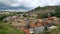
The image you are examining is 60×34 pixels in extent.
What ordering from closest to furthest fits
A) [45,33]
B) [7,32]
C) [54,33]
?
1. [7,32]
2. [54,33]
3. [45,33]

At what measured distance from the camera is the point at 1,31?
23.5 m

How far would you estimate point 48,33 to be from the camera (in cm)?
2664

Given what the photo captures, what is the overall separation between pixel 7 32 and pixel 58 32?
651 centimetres

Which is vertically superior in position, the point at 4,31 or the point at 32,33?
the point at 4,31

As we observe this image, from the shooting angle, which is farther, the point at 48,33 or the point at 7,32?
the point at 48,33

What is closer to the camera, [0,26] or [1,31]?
[1,31]

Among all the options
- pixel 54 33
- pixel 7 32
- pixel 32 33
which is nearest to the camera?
pixel 7 32

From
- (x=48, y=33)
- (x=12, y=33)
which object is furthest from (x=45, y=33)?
(x=12, y=33)

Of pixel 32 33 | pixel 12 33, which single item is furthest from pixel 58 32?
pixel 32 33

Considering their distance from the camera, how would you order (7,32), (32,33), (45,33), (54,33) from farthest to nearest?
(32,33) < (45,33) < (54,33) < (7,32)

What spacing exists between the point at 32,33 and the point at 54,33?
1162 centimetres

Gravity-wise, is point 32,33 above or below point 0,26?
below

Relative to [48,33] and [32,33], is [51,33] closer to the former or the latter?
[48,33]

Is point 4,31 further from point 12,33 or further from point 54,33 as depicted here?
point 54,33
